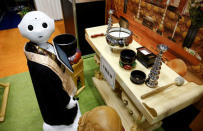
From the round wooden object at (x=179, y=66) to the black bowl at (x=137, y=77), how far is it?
296 mm

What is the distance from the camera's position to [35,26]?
0.98 m

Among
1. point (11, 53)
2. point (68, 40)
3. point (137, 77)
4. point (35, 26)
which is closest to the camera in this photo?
point (35, 26)

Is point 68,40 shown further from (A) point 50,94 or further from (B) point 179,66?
Result: (B) point 179,66

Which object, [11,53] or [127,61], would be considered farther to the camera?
[11,53]

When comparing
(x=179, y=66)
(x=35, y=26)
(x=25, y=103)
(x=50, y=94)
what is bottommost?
(x=25, y=103)

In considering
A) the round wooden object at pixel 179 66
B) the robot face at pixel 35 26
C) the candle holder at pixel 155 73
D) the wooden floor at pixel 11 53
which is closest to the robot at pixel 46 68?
the robot face at pixel 35 26

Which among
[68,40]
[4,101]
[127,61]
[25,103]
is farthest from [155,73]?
[4,101]

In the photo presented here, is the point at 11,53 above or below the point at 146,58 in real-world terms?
below

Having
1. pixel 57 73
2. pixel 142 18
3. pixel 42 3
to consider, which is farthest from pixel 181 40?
pixel 42 3

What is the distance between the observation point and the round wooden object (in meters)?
1.16

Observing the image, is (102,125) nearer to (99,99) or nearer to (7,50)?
(99,99)

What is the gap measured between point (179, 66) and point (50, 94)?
1.06m

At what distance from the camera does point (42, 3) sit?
4.18 meters

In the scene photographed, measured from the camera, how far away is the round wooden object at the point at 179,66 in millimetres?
1159
